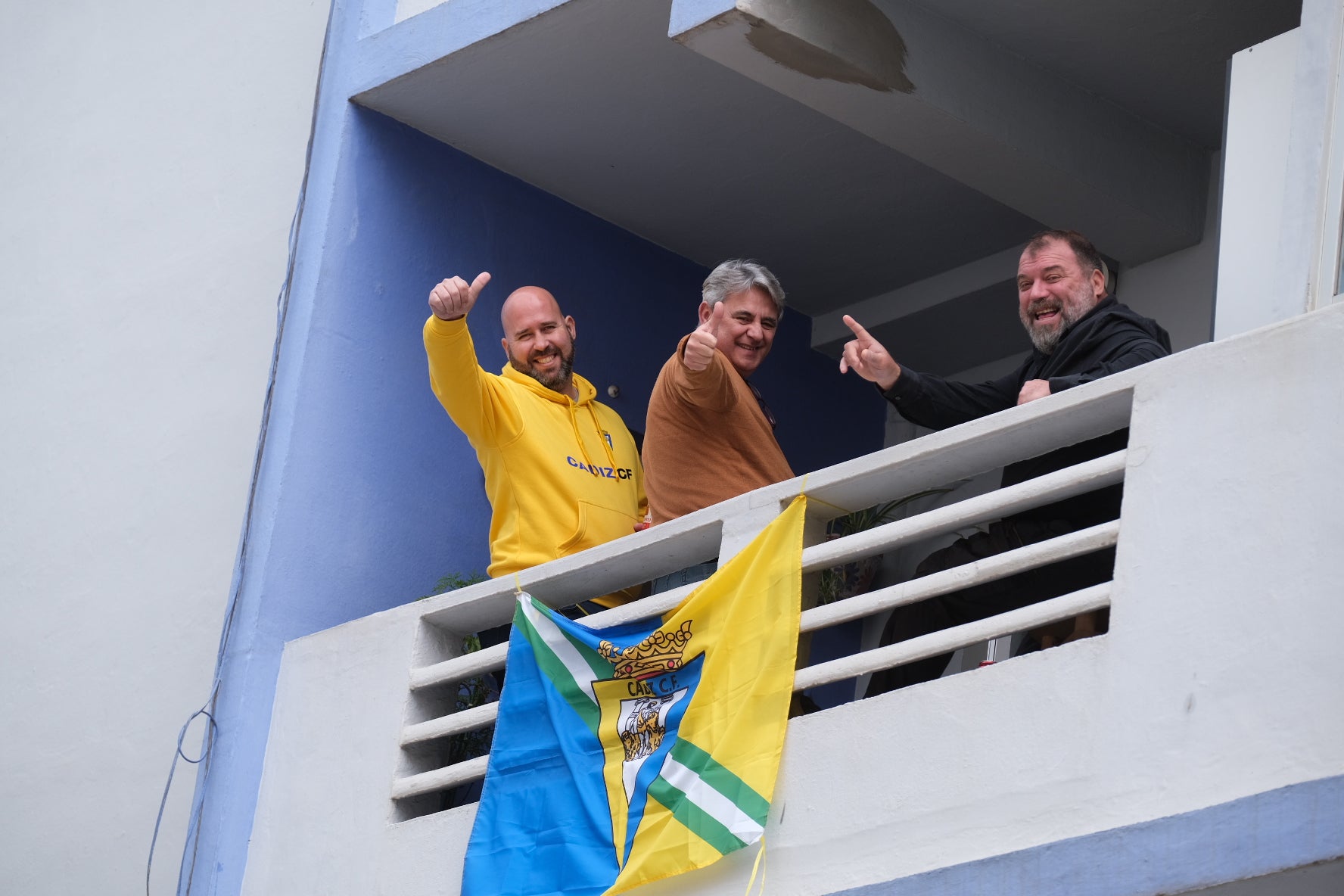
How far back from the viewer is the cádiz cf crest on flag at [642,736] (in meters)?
5.65

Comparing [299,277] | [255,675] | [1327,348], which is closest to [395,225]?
[299,277]

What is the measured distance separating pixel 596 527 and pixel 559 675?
3.17 ft

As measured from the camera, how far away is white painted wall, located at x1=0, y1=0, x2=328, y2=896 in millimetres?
8070

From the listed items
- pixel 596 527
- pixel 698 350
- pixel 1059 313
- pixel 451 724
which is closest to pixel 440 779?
pixel 451 724

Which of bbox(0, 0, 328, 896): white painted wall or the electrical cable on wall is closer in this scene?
the electrical cable on wall

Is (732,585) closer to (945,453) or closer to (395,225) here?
(945,453)

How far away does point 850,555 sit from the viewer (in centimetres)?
575

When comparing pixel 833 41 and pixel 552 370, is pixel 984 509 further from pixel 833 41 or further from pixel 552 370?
pixel 552 370

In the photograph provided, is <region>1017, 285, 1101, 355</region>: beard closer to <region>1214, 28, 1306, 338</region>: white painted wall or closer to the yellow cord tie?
<region>1214, 28, 1306, 338</region>: white painted wall

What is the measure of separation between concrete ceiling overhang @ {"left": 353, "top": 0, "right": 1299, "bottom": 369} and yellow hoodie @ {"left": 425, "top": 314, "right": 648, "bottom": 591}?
1.41m

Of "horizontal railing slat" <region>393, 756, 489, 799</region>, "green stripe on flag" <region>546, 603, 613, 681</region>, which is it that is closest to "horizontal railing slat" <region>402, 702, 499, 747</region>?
"horizontal railing slat" <region>393, 756, 489, 799</region>

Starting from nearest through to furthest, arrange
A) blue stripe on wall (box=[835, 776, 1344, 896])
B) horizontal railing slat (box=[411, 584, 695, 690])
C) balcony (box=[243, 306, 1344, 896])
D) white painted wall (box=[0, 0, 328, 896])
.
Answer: blue stripe on wall (box=[835, 776, 1344, 896]) → balcony (box=[243, 306, 1344, 896]) → horizontal railing slat (box=[411, 584, 695, 690]) → white painted wall (box=[0, 0, 328, 896])

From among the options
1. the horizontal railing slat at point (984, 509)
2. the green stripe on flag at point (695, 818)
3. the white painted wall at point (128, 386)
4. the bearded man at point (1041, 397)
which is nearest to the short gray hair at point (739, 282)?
the bearded man at point (1041, 397)

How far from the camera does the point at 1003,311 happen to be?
9117mm
